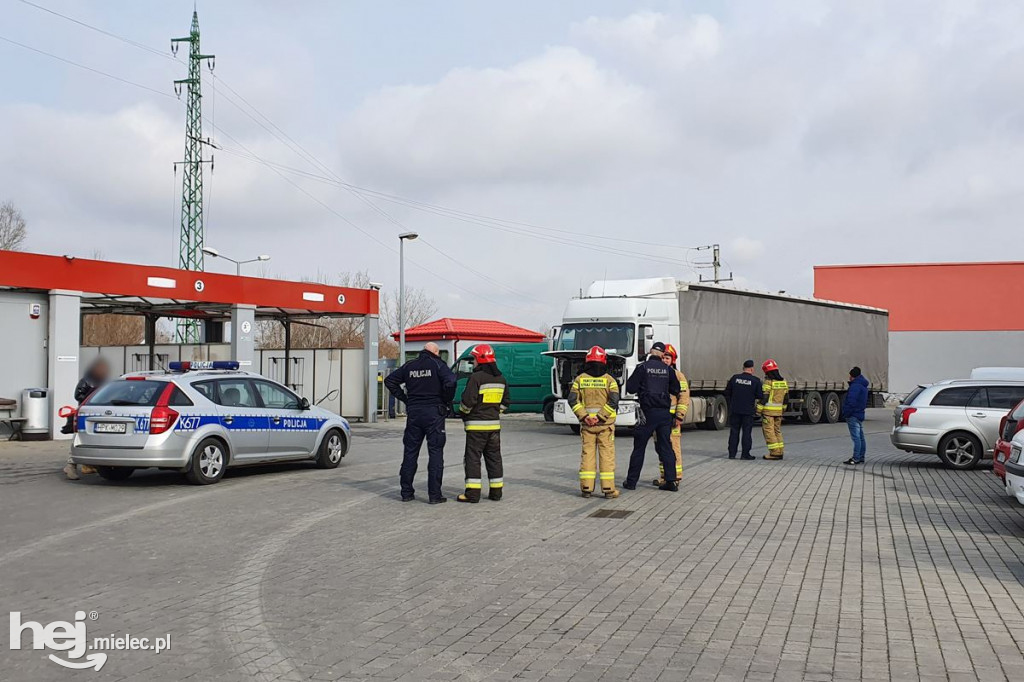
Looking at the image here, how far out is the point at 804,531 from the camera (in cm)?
917

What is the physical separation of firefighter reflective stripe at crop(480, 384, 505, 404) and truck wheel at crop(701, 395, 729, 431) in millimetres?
14205

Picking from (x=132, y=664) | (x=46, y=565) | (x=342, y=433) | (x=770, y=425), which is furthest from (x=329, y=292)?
(x=132, y=664)

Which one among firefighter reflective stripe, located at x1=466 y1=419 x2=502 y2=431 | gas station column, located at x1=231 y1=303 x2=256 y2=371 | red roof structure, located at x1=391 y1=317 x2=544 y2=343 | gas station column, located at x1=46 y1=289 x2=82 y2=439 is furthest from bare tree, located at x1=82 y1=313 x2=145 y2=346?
firefighter reflective stripe, located at x1=466 y1=419 x2=502 y2=431

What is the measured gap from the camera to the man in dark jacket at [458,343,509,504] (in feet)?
34.9

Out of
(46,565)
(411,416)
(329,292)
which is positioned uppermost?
(329,292)

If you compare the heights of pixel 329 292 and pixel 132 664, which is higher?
pixel 329 292

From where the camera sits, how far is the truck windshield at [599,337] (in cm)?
A: 2180

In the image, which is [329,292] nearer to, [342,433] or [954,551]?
[342,433]

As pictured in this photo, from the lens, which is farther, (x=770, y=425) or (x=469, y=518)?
(x=770, y=425)

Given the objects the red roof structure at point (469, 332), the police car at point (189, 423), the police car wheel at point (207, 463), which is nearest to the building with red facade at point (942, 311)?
the red roof structure at point (469, 332)

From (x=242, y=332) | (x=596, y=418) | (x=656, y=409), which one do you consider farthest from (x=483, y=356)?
(x=242, y=332)

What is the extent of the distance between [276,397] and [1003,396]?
11.6m

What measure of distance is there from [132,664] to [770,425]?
13.6 m

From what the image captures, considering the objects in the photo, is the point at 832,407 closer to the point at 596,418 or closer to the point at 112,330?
the point at 596,418
